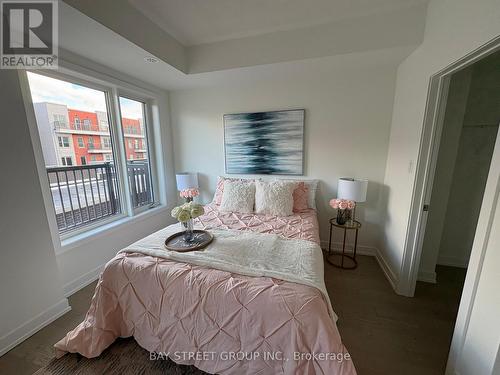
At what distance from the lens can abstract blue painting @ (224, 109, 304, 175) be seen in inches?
110

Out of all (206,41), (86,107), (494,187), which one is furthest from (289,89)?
(86,107)

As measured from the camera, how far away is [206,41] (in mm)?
2342

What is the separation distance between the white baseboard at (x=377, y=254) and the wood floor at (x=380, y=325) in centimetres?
6

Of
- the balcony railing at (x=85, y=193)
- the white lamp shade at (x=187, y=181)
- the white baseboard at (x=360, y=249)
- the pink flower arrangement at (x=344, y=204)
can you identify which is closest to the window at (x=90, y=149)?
the balcony railing at (x=85, y=193)

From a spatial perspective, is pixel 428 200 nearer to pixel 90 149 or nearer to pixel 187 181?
pixel 187 181

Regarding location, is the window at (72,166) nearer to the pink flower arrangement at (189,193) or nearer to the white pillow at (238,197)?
the pink flower arrangement at (189,193)

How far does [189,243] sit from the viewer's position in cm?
169

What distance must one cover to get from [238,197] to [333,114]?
63.6 inches

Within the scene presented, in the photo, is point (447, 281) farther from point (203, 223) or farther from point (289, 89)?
point (289, 89)

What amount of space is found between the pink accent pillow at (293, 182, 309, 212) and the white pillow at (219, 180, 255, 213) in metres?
0.53

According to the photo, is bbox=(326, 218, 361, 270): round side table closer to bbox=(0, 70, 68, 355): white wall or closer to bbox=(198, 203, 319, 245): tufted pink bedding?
bbox=(198, 203, 319, 245): tufted pink bedding

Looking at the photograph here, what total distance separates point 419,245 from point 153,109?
12.2 feet

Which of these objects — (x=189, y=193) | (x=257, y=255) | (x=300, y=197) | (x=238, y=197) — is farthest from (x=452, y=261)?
(x=189, y=193)

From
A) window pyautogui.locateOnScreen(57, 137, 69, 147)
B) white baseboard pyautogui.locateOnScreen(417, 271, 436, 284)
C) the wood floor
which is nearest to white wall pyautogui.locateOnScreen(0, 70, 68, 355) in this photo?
the wood floor
